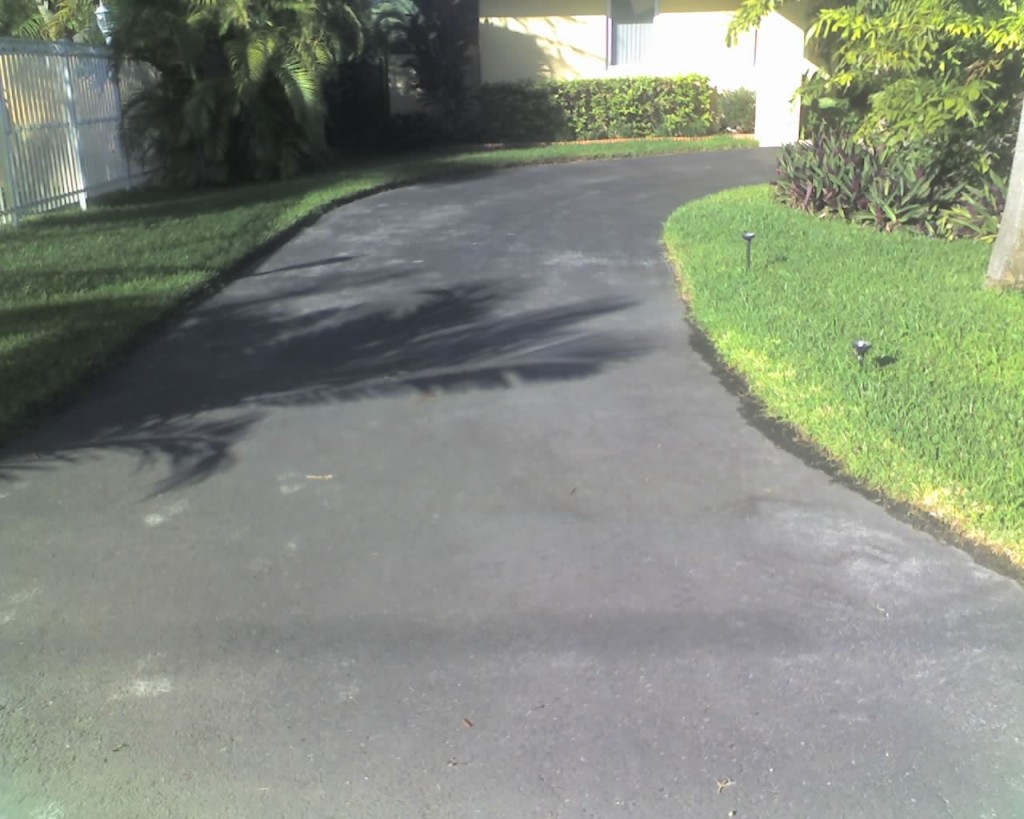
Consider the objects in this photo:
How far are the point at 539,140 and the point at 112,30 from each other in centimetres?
986

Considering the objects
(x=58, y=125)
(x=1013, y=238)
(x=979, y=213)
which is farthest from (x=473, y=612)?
(x=58, y=125)

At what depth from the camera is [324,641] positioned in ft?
13.5

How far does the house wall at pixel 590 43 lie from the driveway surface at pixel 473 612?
56.8 ft

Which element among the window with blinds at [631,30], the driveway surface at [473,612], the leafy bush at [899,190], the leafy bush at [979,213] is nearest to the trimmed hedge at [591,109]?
the window with blinds at [631,30]

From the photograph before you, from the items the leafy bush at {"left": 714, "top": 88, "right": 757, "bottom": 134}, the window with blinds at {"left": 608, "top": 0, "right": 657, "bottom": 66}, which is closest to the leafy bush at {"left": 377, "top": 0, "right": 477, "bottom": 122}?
the window with blinds at {"left": 608, "top": 0, "right": 657, "bottom": 66}

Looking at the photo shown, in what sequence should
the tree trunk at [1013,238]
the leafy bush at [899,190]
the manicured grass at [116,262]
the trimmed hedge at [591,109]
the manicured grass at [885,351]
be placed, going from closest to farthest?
the manicured grass at [885,351] < the manicured grass at [116,262] < the tree trunk at [1013,238] < the leafy bush at [899,190] < the trimmed hedge at [591,109]

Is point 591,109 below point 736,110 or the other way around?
the other way around

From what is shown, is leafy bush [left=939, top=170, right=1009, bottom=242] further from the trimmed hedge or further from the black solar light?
the trimmed hedge

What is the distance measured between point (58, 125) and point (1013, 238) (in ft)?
37.0

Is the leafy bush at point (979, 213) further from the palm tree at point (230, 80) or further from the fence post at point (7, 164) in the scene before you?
the fence post at point (7, 164)

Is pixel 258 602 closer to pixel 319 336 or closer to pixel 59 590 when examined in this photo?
pixel 59 590

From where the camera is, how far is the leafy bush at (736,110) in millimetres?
22641

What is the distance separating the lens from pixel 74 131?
1422 cm

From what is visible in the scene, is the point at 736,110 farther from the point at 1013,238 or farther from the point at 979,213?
the point at 1013,238
